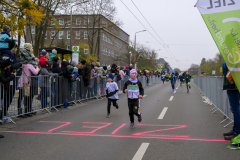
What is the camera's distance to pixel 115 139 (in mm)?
6070

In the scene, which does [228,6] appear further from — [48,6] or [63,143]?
[48,6]

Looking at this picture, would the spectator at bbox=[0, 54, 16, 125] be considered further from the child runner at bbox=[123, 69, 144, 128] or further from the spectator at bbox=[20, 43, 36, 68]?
the child runner at bbox=[123, 69, 144, 128]

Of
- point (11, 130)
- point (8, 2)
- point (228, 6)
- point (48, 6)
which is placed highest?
point (48, 6)

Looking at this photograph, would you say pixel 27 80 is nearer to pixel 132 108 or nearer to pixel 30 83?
pixel 30 83

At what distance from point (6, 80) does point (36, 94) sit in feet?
6.69

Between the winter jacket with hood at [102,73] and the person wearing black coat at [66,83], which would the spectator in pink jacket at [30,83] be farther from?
the winter jacket with hood at [102,73]

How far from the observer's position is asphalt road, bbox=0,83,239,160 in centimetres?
486

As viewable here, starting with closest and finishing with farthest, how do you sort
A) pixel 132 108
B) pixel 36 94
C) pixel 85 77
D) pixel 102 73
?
1. pixel 132 108
2. pixel 36 94
3. pixel 85 77
4. pixel 102 73

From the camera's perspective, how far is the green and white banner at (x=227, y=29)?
5227mm

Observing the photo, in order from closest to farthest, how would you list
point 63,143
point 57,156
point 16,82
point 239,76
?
point 57,156 < point 239,76 < point 63,143 < point 16,82

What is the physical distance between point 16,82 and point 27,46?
1.36 m

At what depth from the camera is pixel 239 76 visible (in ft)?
17.1

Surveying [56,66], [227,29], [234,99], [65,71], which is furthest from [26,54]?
[234,99]

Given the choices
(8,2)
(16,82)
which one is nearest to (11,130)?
(16,82)
